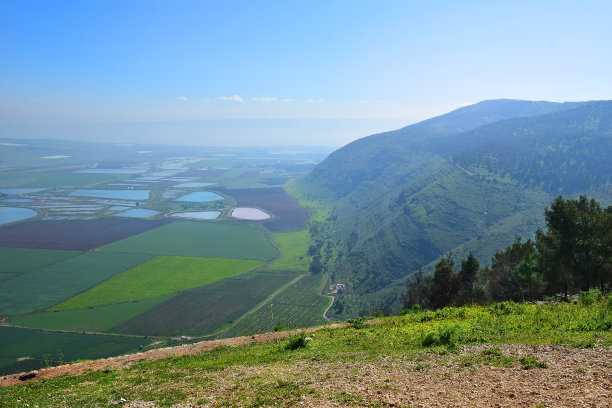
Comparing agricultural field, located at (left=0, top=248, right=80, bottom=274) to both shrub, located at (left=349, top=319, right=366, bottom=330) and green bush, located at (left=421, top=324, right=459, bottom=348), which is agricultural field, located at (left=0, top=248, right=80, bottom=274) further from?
green bush, located at (left=421, top=324, right=459, bottom=348)

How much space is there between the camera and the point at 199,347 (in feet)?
89.8

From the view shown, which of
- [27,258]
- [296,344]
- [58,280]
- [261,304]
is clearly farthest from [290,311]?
[27,258]

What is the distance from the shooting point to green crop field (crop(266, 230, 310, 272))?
138625 mm

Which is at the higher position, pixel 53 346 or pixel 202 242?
pixel 202 242

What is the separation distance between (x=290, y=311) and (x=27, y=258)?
11068 centimetres

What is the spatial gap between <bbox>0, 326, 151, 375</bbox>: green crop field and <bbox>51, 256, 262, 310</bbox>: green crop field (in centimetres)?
1689

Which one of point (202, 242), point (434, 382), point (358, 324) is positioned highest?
point (434, 382)

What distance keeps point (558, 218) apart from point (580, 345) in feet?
76.5

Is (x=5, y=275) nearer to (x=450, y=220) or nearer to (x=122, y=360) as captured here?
(x=122, y=360)

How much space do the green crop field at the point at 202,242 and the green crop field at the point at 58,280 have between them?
1242 cm

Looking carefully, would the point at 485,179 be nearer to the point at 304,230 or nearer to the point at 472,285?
the point at 304,230

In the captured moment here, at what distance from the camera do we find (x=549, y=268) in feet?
120

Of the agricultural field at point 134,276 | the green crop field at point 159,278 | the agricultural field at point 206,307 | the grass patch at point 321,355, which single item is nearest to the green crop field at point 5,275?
the agricultural field at point 134,276

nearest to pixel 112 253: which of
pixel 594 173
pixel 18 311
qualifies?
pixel 18 311
